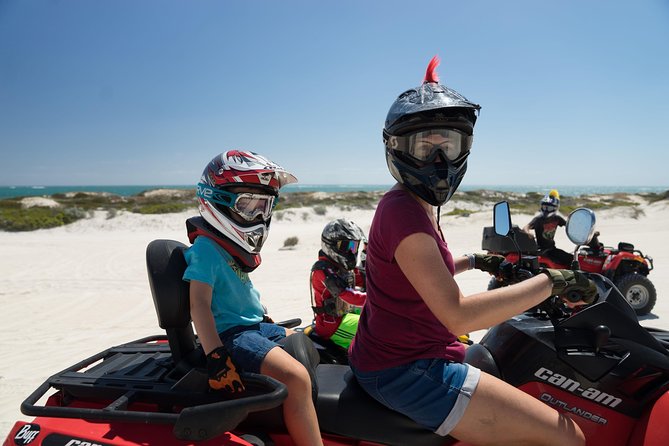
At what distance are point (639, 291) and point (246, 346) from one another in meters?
7.00

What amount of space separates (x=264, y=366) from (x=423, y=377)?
29.3 inches

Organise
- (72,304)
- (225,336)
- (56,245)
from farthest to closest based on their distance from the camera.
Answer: (56,245), (72,304), (225,336)

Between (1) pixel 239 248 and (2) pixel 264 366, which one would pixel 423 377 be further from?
(1) pixel 239 248

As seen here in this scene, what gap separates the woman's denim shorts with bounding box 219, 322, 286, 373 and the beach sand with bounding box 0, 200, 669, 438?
2.76m

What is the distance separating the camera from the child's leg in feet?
5.93

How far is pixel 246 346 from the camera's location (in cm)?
210

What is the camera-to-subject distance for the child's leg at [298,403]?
1.81 m

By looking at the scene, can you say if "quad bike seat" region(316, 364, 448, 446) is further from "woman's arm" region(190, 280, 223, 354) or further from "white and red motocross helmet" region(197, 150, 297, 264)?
"white and red motocross helmet" region(197, 150, 297, 264)

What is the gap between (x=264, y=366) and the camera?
6.54ft

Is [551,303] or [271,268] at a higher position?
[551,303]

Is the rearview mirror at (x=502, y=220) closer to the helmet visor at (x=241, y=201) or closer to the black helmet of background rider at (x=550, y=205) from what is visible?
the helmet visor at (x=241, y=201)

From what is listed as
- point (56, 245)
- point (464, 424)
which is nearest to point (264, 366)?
point (464, 424)

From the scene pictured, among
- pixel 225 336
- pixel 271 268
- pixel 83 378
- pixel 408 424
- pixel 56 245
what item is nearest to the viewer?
pixel 408 424

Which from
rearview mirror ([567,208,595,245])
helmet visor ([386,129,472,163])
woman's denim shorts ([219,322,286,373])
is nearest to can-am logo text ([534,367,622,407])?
rearview mirror ([567,208,595,245])
